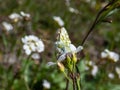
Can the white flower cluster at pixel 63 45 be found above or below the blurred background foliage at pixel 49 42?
below

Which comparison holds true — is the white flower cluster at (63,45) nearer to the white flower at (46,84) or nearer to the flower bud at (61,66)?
the flower bud at (61,66)

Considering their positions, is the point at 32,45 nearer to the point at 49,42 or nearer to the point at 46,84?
the point at 46,84

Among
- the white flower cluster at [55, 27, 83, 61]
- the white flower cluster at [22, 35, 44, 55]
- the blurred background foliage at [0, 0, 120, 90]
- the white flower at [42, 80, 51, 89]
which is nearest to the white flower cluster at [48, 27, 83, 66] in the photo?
the white flower cluster at [55, 27, 83, 61]

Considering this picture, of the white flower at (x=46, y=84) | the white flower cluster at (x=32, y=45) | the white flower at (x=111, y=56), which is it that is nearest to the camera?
the white flower cluster at (x=32, y=45)

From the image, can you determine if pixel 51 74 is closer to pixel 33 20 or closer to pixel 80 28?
pixel 33 20

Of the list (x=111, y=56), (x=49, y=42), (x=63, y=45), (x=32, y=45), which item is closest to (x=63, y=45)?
(x=63, y=45)

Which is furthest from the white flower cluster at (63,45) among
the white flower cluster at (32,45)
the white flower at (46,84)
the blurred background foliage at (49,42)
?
the white flower at (46,84)

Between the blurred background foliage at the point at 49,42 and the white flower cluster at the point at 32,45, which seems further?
the blurred background foliage at the point at 49,42

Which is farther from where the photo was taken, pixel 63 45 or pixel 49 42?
pixel 49 42

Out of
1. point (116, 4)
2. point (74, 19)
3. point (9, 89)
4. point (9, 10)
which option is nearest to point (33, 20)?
point (9, 10)

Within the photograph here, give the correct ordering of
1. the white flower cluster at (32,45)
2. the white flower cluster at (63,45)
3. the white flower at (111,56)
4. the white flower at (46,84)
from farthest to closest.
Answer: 1. the white flower at (46,84)
2. the white flower at (111,56)
3. the white flower cluster at (32,45)
4. the white flower cluster at (63,45)
